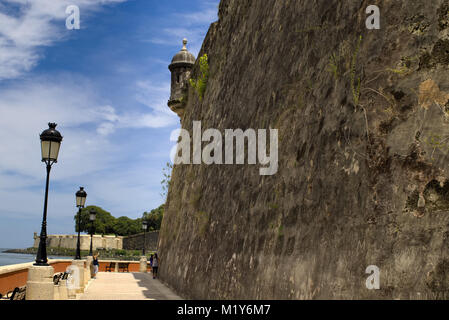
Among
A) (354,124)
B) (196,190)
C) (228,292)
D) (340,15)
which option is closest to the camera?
(354,124)

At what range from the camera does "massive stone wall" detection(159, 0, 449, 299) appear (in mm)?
4797

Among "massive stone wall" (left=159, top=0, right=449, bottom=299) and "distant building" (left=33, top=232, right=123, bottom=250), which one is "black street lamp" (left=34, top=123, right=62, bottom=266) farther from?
"distant building" (left=33, top=232, right=123, bottom=250)

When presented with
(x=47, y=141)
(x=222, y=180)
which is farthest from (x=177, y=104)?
(x=47, y=141)

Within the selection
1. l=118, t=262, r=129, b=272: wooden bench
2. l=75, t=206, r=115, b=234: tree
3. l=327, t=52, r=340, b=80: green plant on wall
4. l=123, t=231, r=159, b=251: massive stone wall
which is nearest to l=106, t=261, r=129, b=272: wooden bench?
l=118, t=262, r=129, b=272: wooden bench

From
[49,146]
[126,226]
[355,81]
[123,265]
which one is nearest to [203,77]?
[49,146]

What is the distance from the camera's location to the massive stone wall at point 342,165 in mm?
4797

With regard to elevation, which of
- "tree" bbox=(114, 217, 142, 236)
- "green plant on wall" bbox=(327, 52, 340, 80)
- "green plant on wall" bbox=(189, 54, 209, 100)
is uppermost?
"green plant on wall" bbox=(189, 54, 209, 100)

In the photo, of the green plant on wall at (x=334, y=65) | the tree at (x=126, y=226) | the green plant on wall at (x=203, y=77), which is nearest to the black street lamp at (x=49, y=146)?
the green plant on wall at (x=334, y=65)

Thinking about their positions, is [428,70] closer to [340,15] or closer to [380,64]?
[380,64]

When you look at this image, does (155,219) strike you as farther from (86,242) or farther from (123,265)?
(123,265)

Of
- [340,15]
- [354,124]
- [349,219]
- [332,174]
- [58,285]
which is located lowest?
[58,285]

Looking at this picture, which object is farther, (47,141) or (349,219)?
(47,141)

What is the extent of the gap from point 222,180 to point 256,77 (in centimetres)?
279

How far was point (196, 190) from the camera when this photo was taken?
15.2 meters
